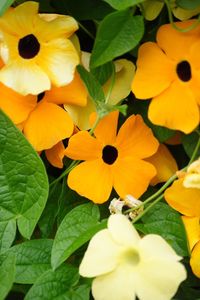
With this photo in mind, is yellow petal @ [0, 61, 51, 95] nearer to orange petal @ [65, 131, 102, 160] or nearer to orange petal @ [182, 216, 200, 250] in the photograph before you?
orange petal @ [65, 131, 102, 160]

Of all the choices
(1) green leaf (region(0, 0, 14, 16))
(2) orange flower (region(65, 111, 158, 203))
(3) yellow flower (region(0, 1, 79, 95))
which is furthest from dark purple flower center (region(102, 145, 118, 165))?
(1) green leaf (region(0, 0, 14, 16))

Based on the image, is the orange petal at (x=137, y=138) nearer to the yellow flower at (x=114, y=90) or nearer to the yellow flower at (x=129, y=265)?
the yellow flower at (x=114, y=90)

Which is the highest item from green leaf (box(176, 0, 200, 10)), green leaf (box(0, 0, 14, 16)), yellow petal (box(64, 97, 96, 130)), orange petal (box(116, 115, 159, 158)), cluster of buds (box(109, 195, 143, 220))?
green leaf (box(0, 0, 14, 16))

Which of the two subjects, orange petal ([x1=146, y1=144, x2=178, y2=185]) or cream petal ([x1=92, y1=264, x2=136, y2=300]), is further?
orange petal ([x1=146, y1=144, x2=178, y2=185])

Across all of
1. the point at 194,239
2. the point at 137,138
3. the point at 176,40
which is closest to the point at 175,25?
the point at 176,40

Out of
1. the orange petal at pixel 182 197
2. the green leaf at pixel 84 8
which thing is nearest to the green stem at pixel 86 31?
the green leaf at pixel 84 8

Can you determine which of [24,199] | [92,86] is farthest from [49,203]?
[92,86]

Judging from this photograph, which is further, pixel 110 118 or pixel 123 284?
pixel 110 118

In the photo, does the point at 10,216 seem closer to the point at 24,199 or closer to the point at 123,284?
the point at 24,199
